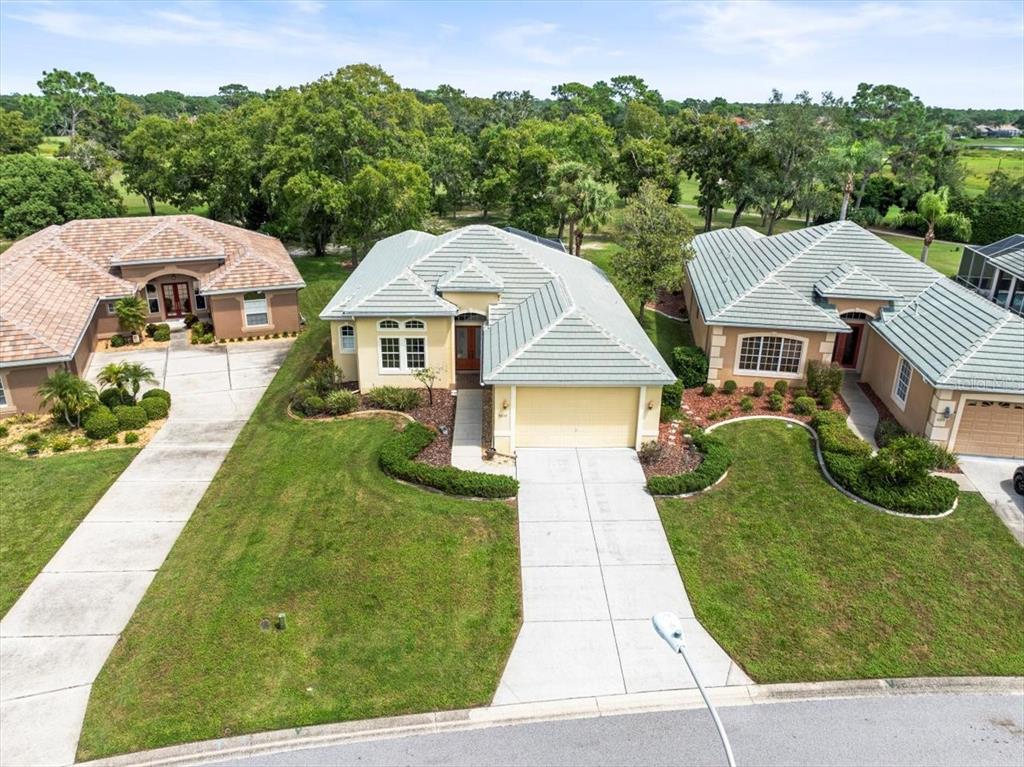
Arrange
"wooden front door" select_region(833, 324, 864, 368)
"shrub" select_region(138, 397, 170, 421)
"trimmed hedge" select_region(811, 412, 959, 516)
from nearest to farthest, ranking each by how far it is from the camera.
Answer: "trimmed hedge" select_region(811, 412, 959, 516) < "shrub" select_region(138, 397, 170, 421) < "wooden front door" select_region(833, 324, 864, 368)

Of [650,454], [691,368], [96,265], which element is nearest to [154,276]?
[96,265]

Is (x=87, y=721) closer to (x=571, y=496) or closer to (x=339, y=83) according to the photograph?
(x=571, y=496)

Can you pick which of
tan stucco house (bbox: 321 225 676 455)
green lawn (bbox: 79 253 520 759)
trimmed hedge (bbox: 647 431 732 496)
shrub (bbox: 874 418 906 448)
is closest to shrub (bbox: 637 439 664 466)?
tan stucco house (bbox: 321 225 676 455)

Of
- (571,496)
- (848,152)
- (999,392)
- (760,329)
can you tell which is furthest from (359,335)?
(848,152)

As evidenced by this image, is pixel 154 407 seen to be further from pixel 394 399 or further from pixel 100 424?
pixel 394 399

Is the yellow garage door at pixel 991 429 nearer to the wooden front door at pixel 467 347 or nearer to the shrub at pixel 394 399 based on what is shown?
the wooden front door at pixel 467 347

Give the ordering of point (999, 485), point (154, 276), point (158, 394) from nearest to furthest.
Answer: point (999, 485) → point (158, 394) → point (154, 276)

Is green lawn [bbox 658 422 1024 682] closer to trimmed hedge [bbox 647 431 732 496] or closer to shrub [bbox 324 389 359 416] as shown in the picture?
trimmed hedge [bbox 647 431 732 496]
